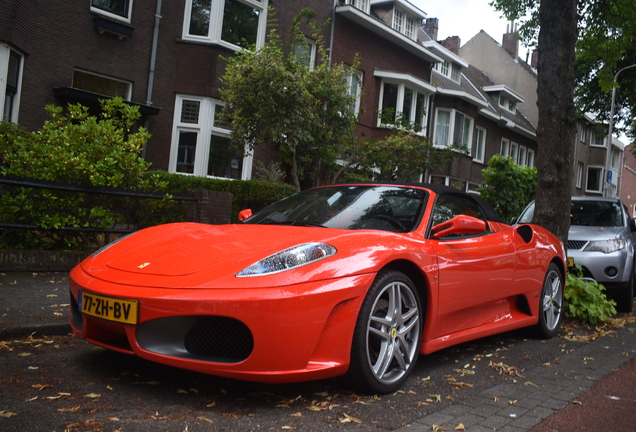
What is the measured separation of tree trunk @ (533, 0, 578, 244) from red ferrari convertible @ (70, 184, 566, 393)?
9.74ft

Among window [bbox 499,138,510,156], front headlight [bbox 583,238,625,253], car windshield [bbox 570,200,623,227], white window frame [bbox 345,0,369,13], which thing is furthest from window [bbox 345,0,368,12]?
front headlight [bbox 583,238,625,253]

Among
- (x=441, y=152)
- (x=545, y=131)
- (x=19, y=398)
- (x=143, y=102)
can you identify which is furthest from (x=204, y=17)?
(x=19, y=398)

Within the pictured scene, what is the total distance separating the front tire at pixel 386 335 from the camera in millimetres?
3273

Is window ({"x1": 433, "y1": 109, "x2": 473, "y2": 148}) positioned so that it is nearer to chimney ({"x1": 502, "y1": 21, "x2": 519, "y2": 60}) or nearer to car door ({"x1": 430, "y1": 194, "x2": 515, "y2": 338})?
chimney ({"x1": 502, "y1": 21, "x2": 519, "y2": 60})

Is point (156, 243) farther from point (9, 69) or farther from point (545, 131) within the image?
point (9, 69)

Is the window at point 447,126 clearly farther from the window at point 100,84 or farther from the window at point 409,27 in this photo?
the window at point 100,84

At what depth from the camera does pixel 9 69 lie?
11773mm

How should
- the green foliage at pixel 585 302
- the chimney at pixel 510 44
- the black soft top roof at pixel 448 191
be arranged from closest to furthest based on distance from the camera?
1. the black soft top roof at pixel 448 191
2. the green foliage at pixel 585 302
3. the chimney at pixel 510 44

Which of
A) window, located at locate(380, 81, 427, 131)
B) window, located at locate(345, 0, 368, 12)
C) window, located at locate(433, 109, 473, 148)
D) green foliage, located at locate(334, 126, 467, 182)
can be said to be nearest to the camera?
green foliage, located at locate(334, 126, 467, 182)

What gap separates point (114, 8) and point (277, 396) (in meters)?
12.9

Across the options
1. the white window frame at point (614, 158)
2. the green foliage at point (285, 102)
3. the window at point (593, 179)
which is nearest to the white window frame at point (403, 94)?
the green foliage at point (285, 102)

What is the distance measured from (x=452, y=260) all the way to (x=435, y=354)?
979 millimetres

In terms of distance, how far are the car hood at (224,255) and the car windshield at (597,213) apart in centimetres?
610

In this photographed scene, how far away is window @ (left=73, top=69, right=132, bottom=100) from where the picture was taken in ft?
43.8
